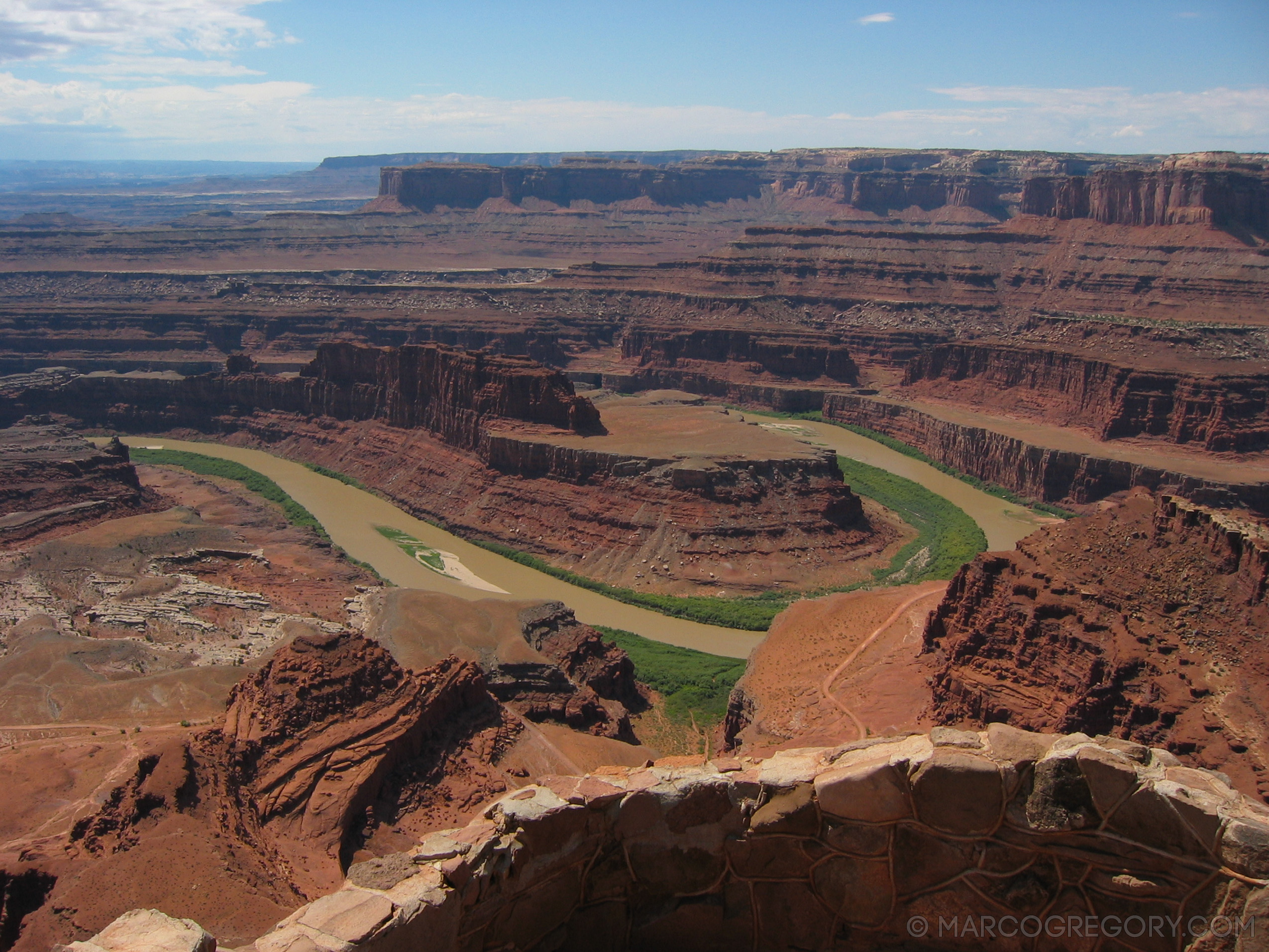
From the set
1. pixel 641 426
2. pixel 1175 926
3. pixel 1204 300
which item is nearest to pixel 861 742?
pixel 1175 926

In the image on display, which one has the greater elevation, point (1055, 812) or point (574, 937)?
point (1055, 812)

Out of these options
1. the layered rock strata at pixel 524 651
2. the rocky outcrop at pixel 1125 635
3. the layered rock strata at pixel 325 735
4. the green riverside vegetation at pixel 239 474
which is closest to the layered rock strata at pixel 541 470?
the green riverside vegetation at pixel 239 474

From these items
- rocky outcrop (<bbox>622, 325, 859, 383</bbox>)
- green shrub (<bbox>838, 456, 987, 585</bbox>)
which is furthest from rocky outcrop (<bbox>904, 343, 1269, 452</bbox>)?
rocky outcrop (<bbox>622, 325, 859, 383</bbox>)

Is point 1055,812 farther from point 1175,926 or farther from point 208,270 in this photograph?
point 208,270

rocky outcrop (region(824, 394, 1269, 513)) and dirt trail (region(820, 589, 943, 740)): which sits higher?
dirt trail (region(820, 589, 943, 740))

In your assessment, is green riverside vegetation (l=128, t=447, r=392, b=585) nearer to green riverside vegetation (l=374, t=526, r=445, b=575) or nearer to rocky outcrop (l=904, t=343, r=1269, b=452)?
green riverside vegetation (l=374, t=526, r=445, b=575)

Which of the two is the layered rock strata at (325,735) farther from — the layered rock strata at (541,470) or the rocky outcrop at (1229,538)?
the layered rock strata at (541,470)

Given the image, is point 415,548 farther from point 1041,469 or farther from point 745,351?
point 745,351
